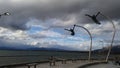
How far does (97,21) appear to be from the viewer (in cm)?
3281

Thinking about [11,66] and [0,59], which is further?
[0,59]

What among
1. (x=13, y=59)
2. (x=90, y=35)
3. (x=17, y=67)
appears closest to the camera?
(x=17, y=67)

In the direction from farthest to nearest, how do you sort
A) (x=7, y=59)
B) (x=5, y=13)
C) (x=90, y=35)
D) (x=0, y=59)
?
(x=90, y=35)
(x=7, y=59)
(x=0, y=59)
(x=5, y=13)

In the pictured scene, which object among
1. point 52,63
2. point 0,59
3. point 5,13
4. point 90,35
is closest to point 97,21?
point 52,63

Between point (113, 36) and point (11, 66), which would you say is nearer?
point (11, 66)

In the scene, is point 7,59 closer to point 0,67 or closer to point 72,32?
point 0,67

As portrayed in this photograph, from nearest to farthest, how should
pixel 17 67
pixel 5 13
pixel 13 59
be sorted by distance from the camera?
pixel 5 13 → pixel 17 67 → pixel 13 59

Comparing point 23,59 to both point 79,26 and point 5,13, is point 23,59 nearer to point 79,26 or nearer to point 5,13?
point 79,26

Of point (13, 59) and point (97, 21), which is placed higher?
point (97, 21)

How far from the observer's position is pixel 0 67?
25.1m

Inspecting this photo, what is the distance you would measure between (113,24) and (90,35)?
7.45 metres

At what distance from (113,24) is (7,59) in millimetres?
16419

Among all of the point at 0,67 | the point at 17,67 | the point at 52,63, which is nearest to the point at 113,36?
the point at 52,63

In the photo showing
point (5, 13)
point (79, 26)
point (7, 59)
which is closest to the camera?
point (5, 13)
